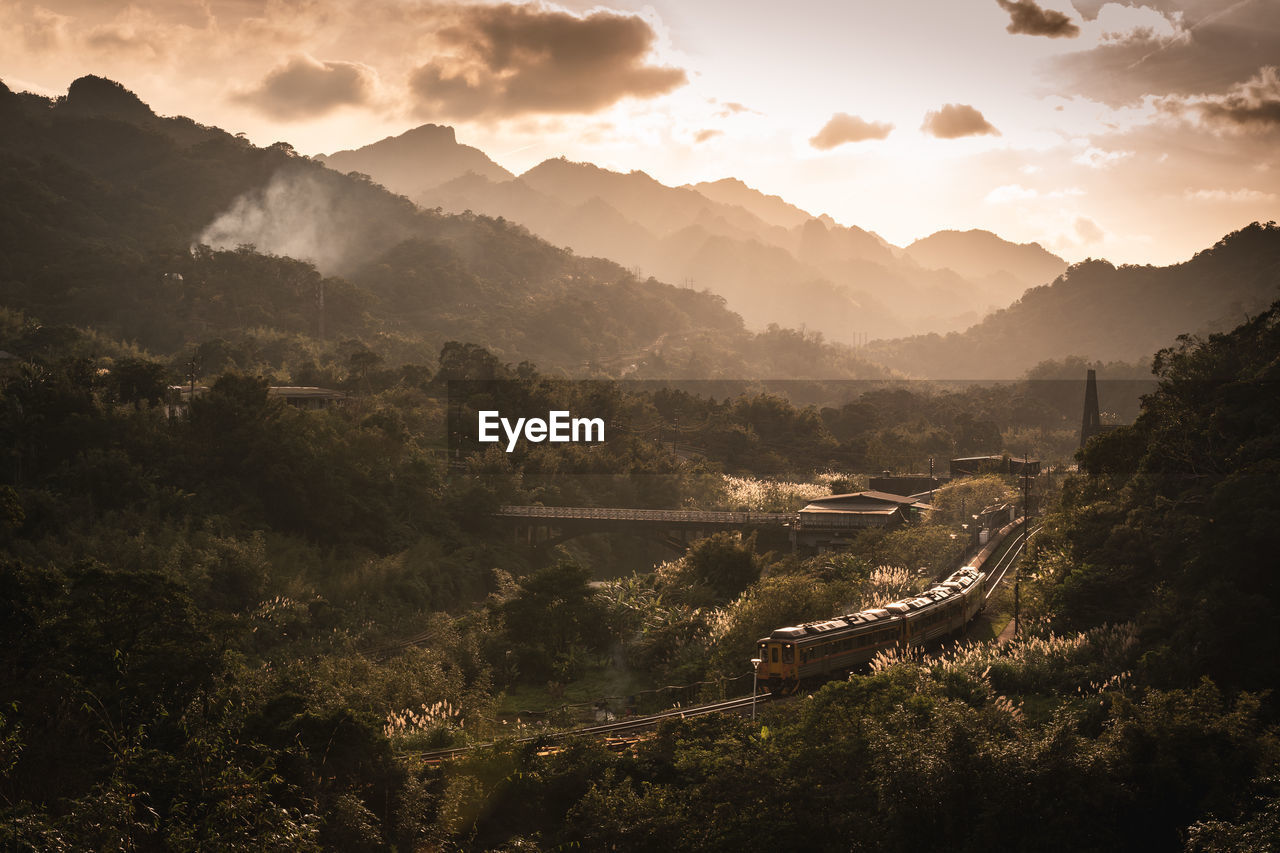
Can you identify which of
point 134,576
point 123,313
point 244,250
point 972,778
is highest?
point 244,250

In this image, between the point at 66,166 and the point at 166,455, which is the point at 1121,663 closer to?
the point at 166,455

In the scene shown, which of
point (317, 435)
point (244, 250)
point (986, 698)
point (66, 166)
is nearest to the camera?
point (986, 698)

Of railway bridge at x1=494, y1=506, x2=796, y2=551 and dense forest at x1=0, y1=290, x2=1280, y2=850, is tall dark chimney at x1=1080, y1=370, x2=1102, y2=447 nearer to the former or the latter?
dense forest at x1=0, y1=290, x2=1280, y2=850

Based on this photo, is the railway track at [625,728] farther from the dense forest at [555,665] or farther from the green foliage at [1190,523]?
the green foliage at [1190,523]

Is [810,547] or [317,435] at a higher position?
[317,435]

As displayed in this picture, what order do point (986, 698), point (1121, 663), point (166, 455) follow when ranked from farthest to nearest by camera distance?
point (166, 455), point (1121, 663), point (986, 698)

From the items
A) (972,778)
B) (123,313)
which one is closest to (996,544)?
(972,778)

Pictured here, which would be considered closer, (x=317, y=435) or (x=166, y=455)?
(x=166, y=455)

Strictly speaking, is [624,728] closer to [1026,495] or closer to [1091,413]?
[1026,495]
